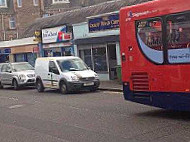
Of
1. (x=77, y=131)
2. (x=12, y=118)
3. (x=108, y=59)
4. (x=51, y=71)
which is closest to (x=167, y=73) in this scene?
(x=77, y=131)

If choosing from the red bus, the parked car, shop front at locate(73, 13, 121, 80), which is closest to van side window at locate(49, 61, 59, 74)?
the parked car

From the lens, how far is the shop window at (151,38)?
9945mm

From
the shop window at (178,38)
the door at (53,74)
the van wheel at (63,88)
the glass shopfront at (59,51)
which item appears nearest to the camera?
the shop window at (178,38)

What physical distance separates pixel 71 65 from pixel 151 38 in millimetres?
9878

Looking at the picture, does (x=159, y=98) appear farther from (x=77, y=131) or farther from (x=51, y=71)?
(x=51, y=71)

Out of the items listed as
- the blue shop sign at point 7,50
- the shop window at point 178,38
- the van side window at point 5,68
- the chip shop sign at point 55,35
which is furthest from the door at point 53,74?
the blue shop sign at point 7,50

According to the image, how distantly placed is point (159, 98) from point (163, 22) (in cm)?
190

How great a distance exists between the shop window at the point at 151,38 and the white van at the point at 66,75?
28.1ft

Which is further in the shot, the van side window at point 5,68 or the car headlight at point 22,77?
the van side window at point 5,68

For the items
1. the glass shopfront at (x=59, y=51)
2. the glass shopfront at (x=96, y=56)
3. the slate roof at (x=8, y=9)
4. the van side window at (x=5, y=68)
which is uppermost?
the slate roof at (x=8, y=9)

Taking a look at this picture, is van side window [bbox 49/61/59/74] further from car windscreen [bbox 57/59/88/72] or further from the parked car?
the parked car

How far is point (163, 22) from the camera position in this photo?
9.80 meters

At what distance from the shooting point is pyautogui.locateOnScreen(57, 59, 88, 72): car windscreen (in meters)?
19.5

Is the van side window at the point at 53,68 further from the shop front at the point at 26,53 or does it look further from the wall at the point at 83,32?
the shop front at the point at 26,53
